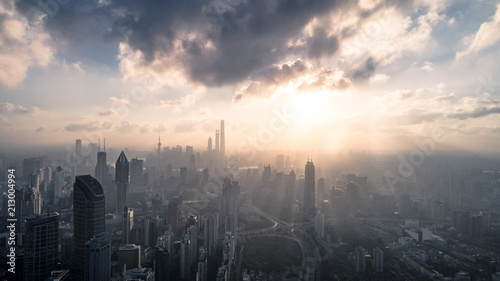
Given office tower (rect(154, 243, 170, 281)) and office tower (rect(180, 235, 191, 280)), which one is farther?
office tower (rect(180, 235, 191, 280))

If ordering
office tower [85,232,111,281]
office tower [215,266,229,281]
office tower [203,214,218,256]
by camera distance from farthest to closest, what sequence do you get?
office tower [203,214,218,256] < office tower [215,266,229,281] < office tower [85,232,111,281]

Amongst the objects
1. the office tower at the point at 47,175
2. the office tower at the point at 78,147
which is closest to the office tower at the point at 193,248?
the office tower at the point at 78,147

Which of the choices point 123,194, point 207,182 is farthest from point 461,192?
point 123,194

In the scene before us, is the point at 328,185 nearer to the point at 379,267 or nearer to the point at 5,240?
the point at 379,267

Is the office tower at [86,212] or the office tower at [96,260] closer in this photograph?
the office tower at [96,260]

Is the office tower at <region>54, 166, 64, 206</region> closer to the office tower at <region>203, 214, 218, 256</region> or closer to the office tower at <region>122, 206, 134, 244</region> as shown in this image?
the office tower at <region>122, 206, 134, 244</region>

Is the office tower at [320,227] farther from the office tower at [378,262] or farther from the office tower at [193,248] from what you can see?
the office tower at [193,248]

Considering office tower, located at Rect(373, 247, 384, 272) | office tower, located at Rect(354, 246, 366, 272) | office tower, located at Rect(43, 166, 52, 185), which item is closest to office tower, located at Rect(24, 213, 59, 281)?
office tower, located at Rect(354, 246, 366, 272)

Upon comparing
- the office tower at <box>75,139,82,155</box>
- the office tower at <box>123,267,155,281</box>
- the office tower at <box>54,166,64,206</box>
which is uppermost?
the office tower at <box>75,139,82,155</box>

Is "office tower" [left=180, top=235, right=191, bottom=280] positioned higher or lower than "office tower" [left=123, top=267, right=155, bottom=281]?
lower
